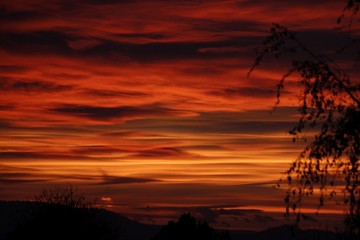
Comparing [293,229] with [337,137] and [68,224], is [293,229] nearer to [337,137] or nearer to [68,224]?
[337,137]

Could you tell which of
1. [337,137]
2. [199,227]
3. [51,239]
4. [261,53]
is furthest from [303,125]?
[199,227]

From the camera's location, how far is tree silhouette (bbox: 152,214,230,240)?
80.0m

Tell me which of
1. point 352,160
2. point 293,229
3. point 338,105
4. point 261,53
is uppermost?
point 261,53

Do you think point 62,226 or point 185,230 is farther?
point 185,230

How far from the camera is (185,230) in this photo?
80.4 meters

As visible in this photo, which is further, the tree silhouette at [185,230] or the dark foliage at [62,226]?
the tree silhouette at [185,230]

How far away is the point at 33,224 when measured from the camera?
5981cm

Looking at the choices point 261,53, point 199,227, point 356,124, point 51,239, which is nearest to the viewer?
point 356,124

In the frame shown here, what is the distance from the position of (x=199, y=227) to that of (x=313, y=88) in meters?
69.6

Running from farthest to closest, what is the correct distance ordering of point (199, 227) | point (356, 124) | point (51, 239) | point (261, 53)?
point (199, 227) < point (51, 239) < point (261, 53) < point (356, 124)

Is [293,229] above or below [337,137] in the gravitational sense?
below

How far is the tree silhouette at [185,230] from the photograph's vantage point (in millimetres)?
80000

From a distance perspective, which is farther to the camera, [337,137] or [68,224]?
[68,224]

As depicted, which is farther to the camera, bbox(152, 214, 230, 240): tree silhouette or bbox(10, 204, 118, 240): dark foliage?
bbox(152, 214, 230, 240): tree silhouette
